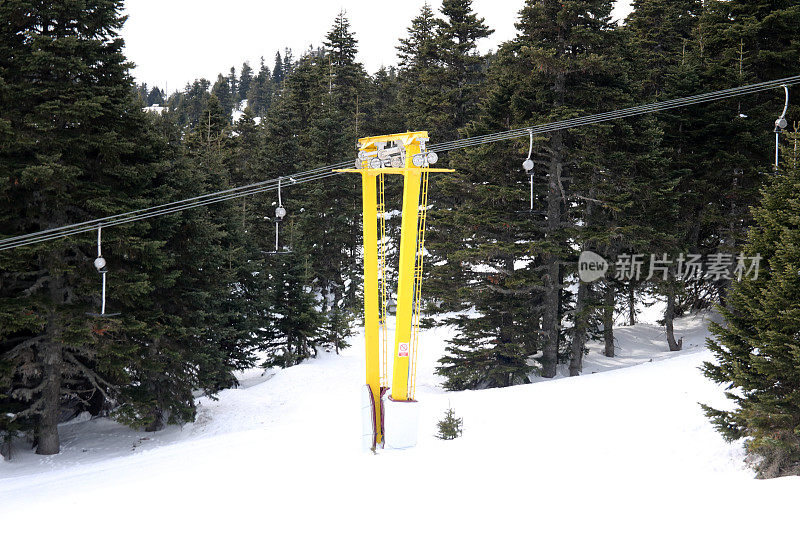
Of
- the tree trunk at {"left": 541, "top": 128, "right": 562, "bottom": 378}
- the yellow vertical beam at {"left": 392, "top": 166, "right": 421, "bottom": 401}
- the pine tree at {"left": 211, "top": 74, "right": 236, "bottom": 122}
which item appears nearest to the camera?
the yellow vertical beam at {"left": 392, "top": 166, "right": 421, "bottom": 401}

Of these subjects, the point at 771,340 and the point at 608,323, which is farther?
the point at 608,323

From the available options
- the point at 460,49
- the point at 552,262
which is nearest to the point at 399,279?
the point at 552,262

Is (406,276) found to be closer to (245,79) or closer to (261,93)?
(261,93)

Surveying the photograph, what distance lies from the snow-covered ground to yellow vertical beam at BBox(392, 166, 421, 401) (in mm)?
1548

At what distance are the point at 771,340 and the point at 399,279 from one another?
676 cm

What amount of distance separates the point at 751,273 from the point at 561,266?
35.7 feet

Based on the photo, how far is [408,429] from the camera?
468 inches

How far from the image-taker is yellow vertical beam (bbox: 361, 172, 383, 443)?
11.9 m

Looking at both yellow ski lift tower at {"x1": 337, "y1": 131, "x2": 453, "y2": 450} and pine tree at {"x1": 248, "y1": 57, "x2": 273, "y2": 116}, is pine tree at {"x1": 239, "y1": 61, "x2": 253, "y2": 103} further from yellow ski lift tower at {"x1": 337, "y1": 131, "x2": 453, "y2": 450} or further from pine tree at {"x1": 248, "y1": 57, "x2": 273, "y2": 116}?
yellow ski lift tower at {"x1": 337, "y1": 131, "x2": 453, "y2": 450}

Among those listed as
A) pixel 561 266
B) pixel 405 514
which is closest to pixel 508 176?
pixel 561 266

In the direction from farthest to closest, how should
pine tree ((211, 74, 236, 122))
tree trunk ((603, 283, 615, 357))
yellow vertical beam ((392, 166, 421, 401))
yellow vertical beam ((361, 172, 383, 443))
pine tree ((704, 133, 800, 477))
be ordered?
pine tree ((211, 74, 236, 122)) < tree trunk ((603, 283, 615, 357)) < yellow vertical beam ((361, 172, 383, 443)) < yellow vertical beam ((392, 166, 421, 401)) < pine tree ((704, 133, 800, 477))

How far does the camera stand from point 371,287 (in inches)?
480

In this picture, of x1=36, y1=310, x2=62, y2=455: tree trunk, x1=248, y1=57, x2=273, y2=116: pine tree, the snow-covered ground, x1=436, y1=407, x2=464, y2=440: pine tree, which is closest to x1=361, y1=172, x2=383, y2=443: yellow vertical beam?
the snow-covered ground

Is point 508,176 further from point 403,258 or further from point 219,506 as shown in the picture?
point 219,506
